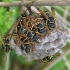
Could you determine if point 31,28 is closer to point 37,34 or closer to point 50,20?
point 37,34

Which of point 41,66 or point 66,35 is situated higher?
point 66,35

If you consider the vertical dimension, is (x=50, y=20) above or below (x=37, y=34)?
above

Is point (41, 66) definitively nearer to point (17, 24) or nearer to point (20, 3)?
point (17, 24)

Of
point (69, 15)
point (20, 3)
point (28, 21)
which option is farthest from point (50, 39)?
point (69, 15)

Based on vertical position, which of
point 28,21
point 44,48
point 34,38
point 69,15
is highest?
point 28,21

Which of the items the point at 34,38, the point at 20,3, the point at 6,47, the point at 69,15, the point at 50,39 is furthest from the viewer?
the point at 69,15

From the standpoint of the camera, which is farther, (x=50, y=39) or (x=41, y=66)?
(x=41, y=66)

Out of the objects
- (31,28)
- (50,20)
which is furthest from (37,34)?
(50,20)

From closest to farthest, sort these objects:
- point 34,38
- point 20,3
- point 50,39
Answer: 1. point 20,3
2. point 34,38
3. point 50,39
